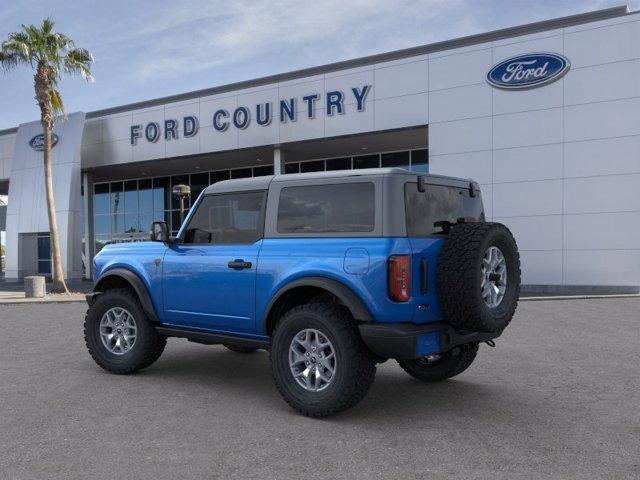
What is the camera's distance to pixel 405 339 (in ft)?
14.0

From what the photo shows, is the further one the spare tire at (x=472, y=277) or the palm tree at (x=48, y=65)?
the palm tree at (x=48, y=65)

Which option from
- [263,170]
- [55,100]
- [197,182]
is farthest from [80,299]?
[197,182]

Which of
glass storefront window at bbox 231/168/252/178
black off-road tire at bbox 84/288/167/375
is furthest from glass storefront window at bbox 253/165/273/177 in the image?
black off-road tire at bbox 84/288/167/375

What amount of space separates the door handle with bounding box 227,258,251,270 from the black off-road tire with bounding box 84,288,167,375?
146 centimetres

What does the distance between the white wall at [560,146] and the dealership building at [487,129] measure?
32mm

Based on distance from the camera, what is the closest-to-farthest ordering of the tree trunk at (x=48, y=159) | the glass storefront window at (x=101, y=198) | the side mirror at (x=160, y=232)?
the side mirror at (x=160, y=232), the tree trunk at (x=48, y=159), the glass storefront window at (x=101, y=198)

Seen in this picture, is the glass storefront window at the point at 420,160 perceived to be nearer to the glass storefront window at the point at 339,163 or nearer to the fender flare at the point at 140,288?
the glass storefront window at the point at 339,163

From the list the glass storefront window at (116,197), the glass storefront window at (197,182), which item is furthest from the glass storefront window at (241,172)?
the glass storefront window at (116,197)

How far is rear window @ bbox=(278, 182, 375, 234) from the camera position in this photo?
4.66 meters

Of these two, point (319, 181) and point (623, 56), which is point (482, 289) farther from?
point (623, 56)

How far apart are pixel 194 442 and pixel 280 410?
1.01 meters

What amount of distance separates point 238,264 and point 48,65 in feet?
61.7

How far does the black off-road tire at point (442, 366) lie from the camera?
5641 millimetres

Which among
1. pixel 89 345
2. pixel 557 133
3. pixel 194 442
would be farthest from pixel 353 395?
pixel 557 133
